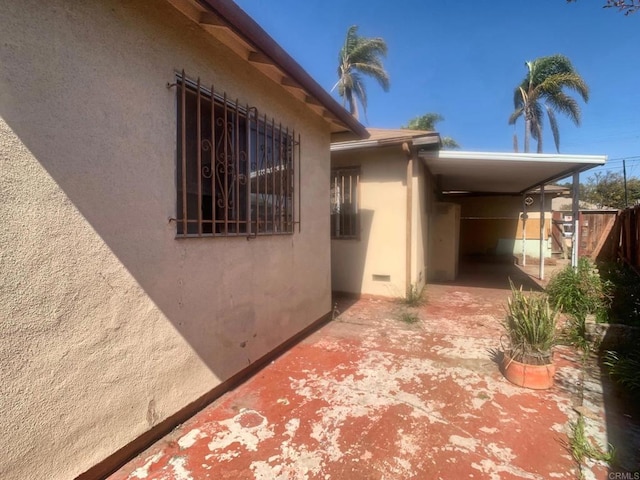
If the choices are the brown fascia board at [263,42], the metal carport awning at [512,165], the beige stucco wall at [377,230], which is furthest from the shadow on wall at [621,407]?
the brown fascia board at [263,42]

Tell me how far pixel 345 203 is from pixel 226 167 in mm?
4353

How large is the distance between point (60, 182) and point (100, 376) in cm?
124

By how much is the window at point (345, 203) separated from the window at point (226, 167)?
3.20m

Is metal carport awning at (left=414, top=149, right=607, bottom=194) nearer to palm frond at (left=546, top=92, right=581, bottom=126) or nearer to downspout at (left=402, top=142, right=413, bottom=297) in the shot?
downspout at (left=402, top=142, right=413, bottom=297)

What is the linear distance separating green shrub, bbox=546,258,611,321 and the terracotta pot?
2.57 metres

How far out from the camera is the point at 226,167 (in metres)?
3.20

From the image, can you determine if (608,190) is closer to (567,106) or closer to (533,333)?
(567,106)

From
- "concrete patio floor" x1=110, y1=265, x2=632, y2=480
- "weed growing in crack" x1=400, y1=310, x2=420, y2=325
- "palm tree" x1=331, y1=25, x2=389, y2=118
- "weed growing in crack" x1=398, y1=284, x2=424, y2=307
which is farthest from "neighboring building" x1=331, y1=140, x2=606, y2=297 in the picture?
"palm tree" x1=331, y1=25, x2=389, y2=118

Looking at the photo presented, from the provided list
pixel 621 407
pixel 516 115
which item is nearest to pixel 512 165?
pixel 621 407

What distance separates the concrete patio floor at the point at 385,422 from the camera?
2248mm

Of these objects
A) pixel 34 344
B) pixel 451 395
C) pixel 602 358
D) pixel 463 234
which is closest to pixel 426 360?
pixel 451 395

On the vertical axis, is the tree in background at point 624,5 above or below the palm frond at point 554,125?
below

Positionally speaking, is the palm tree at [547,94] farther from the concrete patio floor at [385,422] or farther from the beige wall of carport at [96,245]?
the beige wall of carport at [96,245]

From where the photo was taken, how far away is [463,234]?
49.1ft
